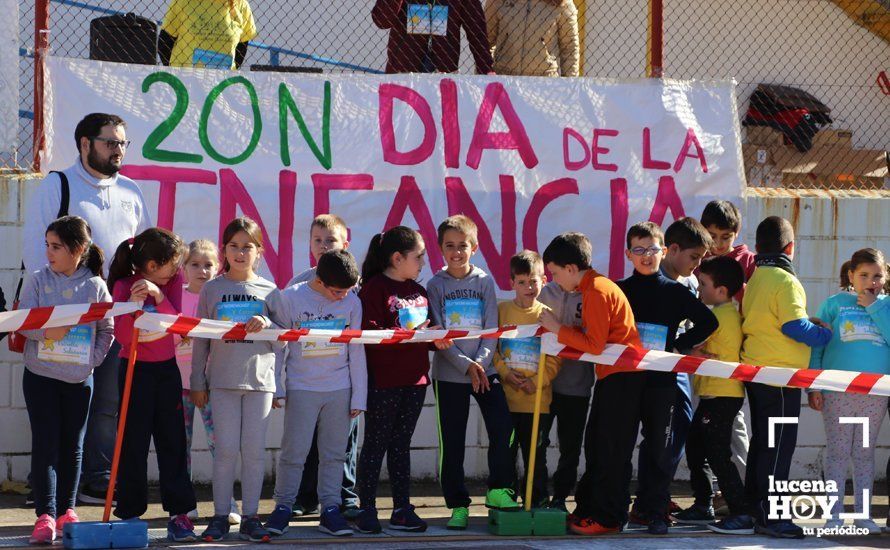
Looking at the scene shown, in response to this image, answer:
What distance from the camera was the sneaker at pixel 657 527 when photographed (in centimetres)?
652

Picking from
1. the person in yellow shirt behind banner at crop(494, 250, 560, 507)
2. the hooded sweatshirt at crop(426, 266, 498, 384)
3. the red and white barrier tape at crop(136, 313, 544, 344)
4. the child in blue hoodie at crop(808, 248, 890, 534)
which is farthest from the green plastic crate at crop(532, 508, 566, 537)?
the child in blue hoodie at crop(808, 248, 890, 534)

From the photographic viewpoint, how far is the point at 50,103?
24.2 ft

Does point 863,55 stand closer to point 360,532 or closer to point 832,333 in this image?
point 832,333

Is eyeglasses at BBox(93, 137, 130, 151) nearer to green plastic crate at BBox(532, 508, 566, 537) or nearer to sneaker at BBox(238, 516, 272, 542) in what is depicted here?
sneaker at BBox(238, 516, 272, 542)

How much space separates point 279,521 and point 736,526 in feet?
7.83

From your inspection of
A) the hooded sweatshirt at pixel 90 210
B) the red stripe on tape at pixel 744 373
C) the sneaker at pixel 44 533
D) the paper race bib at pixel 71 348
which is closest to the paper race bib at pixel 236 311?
the paper race bib at pixel 71 348

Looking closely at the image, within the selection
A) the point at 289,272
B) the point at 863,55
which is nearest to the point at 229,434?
the point at 289,272

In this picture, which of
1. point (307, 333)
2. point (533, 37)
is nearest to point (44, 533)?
point (307, 333)

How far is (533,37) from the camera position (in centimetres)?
848

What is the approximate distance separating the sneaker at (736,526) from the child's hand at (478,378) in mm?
1433

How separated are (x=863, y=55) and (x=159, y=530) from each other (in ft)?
30.8

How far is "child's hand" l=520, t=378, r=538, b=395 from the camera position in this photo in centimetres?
670

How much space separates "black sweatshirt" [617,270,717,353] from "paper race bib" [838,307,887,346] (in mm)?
780

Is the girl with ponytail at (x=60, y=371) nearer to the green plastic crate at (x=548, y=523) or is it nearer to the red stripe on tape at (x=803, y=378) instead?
the green plastic crate at (x=548, y=523)
